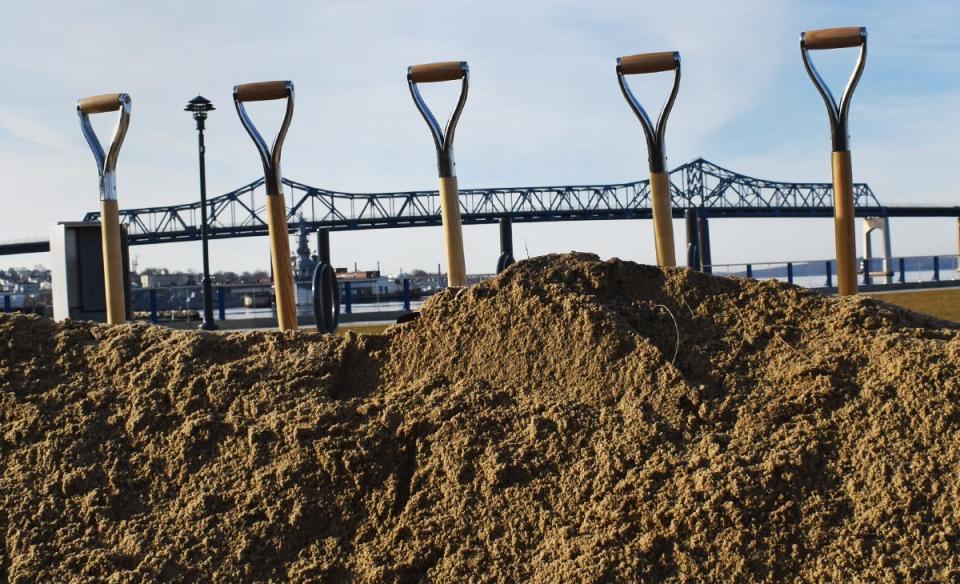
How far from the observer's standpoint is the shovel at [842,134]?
5.88 meters

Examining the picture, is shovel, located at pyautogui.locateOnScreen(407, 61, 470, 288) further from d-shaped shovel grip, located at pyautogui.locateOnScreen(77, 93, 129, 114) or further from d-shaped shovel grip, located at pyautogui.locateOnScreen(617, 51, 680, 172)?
d-shaped shovel grip, located at pyautogui.locateOnScreen(77, 93, 129, 114)

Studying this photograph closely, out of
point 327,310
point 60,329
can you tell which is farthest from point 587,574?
point 327,310

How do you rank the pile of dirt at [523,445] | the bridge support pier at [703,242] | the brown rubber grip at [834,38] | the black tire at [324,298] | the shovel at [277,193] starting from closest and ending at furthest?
the pile of dirt at [523,445] → the brown rubber grip at [834,38] → the shovel at [277,193] → the black tire at [324,298] → the bridge support pier at [703,242]

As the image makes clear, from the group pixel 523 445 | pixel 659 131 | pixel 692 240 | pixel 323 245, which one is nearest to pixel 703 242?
pixel 692 240

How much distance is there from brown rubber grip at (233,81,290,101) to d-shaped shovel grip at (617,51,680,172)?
224 centimetres

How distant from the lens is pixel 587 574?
2.63 metres

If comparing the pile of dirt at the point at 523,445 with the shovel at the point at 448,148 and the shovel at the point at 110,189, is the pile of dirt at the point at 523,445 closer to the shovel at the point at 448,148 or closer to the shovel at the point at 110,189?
the shovel at the point at 448,148

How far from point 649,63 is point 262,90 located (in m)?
2.58

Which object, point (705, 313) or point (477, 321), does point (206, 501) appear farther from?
point (705, 313)

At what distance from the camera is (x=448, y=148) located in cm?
632

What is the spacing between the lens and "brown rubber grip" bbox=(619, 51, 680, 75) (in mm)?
6129

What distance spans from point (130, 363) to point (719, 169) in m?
117

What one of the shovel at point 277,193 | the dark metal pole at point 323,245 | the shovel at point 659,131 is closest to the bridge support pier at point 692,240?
the dark metal pole at point 323,245

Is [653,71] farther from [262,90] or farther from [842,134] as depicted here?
[262,90]
